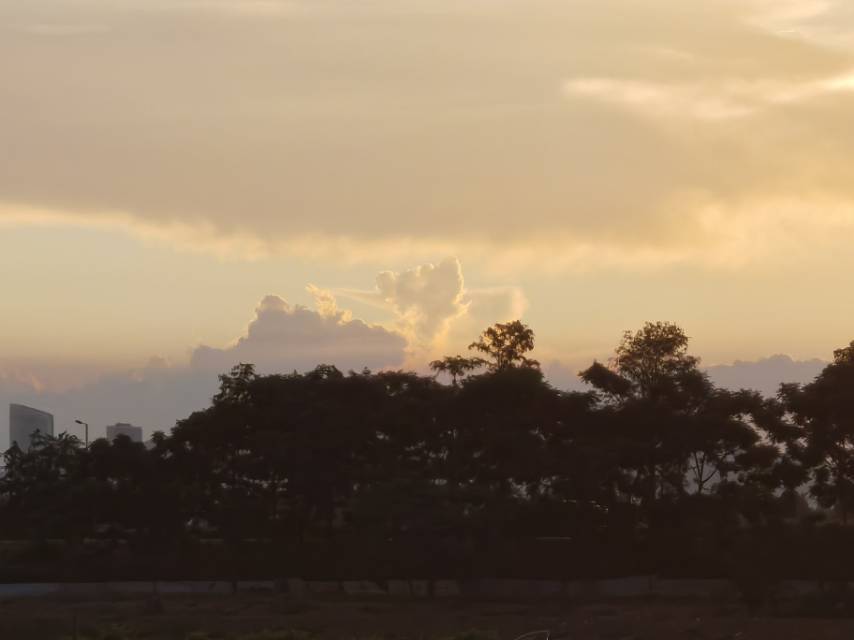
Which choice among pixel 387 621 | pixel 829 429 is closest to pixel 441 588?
pixel 387 621

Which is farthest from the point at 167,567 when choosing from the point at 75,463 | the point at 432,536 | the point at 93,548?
the point at 432,536

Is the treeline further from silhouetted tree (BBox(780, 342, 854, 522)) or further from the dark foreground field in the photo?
the dark foreground field

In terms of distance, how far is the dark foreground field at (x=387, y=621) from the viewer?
5675 cm

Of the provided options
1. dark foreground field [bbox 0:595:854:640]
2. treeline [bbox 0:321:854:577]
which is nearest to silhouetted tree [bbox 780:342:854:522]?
treeline [bbox 0:321:854:577]

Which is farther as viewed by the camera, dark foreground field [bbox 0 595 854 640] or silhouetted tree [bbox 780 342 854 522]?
silhouetted tree [bbox 780 342 854 522]

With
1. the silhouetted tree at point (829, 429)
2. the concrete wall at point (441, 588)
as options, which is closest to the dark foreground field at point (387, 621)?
the concrete wall at point (441, 588)

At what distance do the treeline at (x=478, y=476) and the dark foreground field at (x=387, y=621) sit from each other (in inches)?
225

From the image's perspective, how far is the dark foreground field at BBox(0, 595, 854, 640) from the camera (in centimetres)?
5675

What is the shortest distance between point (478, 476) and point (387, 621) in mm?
16812

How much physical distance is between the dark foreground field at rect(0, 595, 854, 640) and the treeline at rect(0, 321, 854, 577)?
5719mm

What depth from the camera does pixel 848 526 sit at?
7525 cm

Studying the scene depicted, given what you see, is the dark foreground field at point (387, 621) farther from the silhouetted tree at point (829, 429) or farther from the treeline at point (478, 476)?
the silhouetted tree at point (829, 429)

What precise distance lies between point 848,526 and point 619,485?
41.1ft

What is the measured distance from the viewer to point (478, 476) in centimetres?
7962
